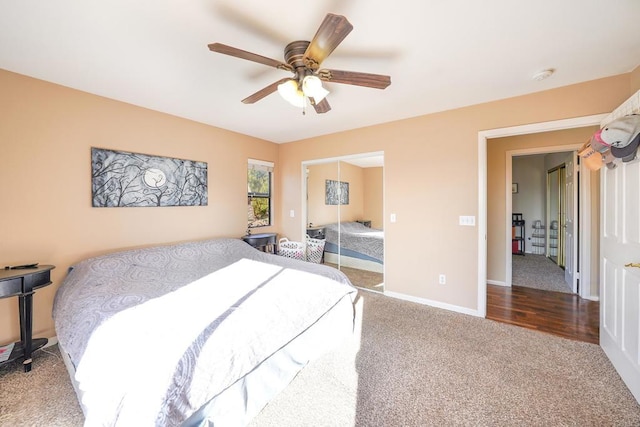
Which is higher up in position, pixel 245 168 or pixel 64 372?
pixel 245 168

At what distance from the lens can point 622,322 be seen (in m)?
1.82

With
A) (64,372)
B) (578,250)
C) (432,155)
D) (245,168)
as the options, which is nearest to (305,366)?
(64,372)

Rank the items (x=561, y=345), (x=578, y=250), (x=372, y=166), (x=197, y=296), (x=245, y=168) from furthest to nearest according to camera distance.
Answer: (x=245, y=168), (x=372, y=166), (x=578, y=250), (x=561, y=345), (x=197, y=296)

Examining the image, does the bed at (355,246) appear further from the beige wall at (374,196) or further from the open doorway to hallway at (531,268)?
the open doorway to hallway at (531,268)

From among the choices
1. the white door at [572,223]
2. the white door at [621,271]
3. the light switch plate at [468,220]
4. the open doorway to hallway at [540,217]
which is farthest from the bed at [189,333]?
the open doorway to hallway at [540,217]

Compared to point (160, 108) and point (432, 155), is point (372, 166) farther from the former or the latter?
point (160, 108)

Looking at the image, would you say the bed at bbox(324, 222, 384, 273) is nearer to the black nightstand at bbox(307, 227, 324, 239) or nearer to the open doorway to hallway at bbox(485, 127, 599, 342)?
the black nightstand at bbox(307, 227, 324, 239)

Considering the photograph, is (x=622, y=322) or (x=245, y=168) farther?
(x=245, y=168)

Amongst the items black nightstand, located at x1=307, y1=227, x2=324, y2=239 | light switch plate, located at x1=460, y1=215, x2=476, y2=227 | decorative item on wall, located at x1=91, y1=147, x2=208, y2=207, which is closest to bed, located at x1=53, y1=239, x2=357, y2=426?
decorative item on wall, located at x1=91, y1=147, x2=208, y2=207

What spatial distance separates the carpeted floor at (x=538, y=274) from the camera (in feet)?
12.8

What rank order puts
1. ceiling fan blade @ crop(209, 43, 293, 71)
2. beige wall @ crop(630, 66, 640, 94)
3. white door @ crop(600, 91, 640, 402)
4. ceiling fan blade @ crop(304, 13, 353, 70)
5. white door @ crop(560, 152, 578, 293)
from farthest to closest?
white door @ crop(560, 152, 578, 293) < beige wall @ crop(630, 66, 640, 94) < white door @ crop(600, 91, 640, 402) < ceiling fan blade @ crop(209, 43, 293, 71) < ceiling fan blade @ crop(304, 13, 353, 70)

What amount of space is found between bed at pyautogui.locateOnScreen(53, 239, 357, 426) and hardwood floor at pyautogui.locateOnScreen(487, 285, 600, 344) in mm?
2027

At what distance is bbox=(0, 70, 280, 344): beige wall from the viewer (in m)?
2.14

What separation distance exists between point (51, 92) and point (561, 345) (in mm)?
5334
